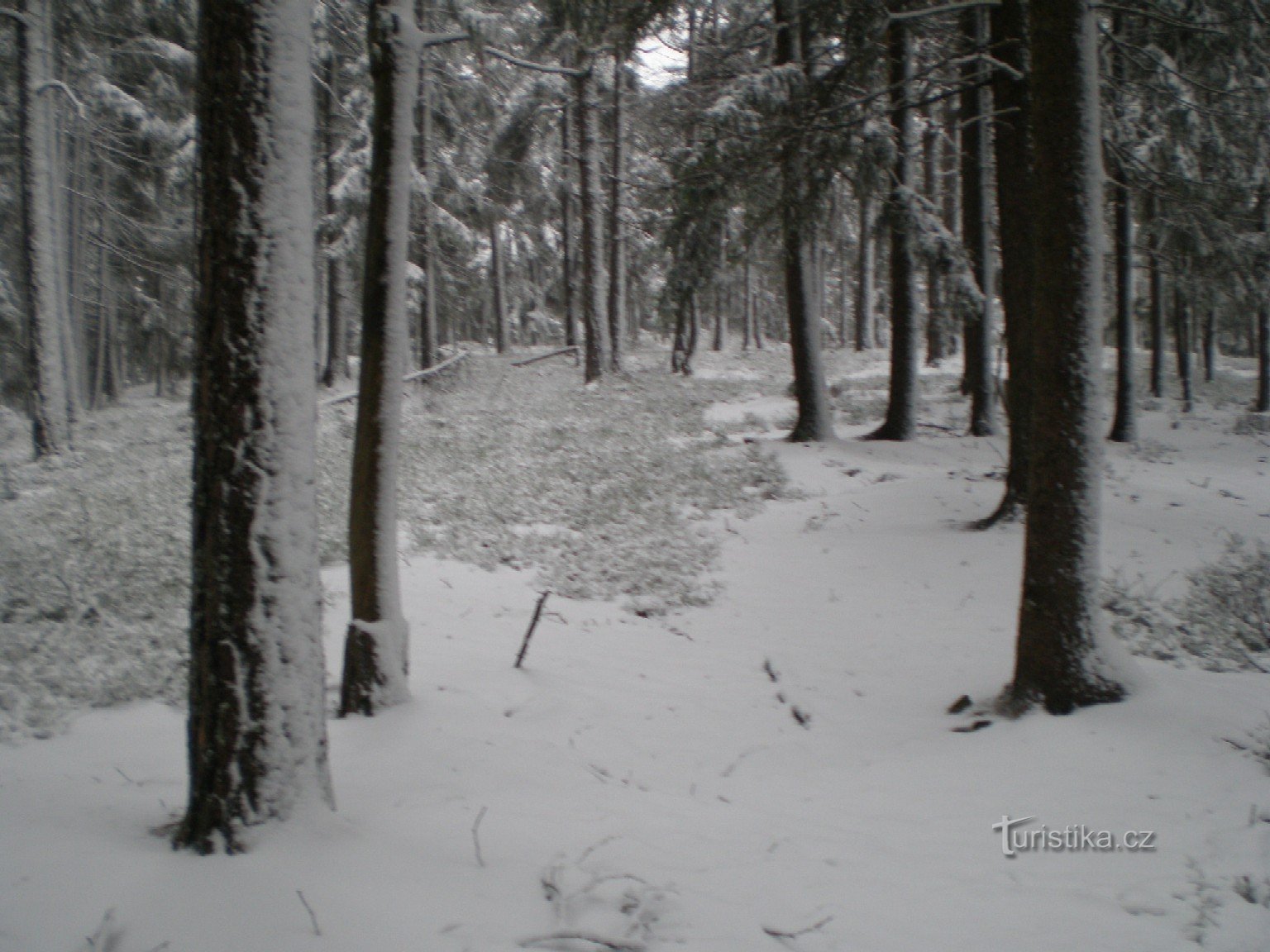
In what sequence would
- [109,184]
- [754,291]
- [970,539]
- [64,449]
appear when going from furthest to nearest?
[754,291]
[109,184]
[64,449]
[970,539]

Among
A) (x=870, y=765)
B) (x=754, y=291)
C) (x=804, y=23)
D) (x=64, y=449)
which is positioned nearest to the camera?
(x=870, y=765)

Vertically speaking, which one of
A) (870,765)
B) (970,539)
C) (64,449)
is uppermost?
(64,449)

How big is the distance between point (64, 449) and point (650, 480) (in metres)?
10.7

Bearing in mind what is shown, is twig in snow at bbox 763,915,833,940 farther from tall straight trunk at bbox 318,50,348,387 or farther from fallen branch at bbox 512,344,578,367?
fallen branch at bbox 512,344,578,367

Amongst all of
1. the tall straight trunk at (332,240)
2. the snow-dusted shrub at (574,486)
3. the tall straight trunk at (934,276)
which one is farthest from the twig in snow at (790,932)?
the tall straight trunk at (332,240)

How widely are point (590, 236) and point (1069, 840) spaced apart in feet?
58.6

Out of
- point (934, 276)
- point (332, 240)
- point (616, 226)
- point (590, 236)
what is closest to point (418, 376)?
point (332, 240)

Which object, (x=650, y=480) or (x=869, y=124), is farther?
(x=650, y=480)

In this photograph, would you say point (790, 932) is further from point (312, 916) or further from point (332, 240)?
point (332, 240)

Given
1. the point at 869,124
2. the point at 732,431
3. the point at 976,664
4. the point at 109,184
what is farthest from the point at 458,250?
the point at 976,664

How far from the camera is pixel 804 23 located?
7910mm

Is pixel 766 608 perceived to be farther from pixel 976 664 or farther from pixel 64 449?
pixel 64 449

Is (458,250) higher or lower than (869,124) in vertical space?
higher

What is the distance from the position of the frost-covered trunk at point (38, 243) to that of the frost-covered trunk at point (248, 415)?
44.0 feet
